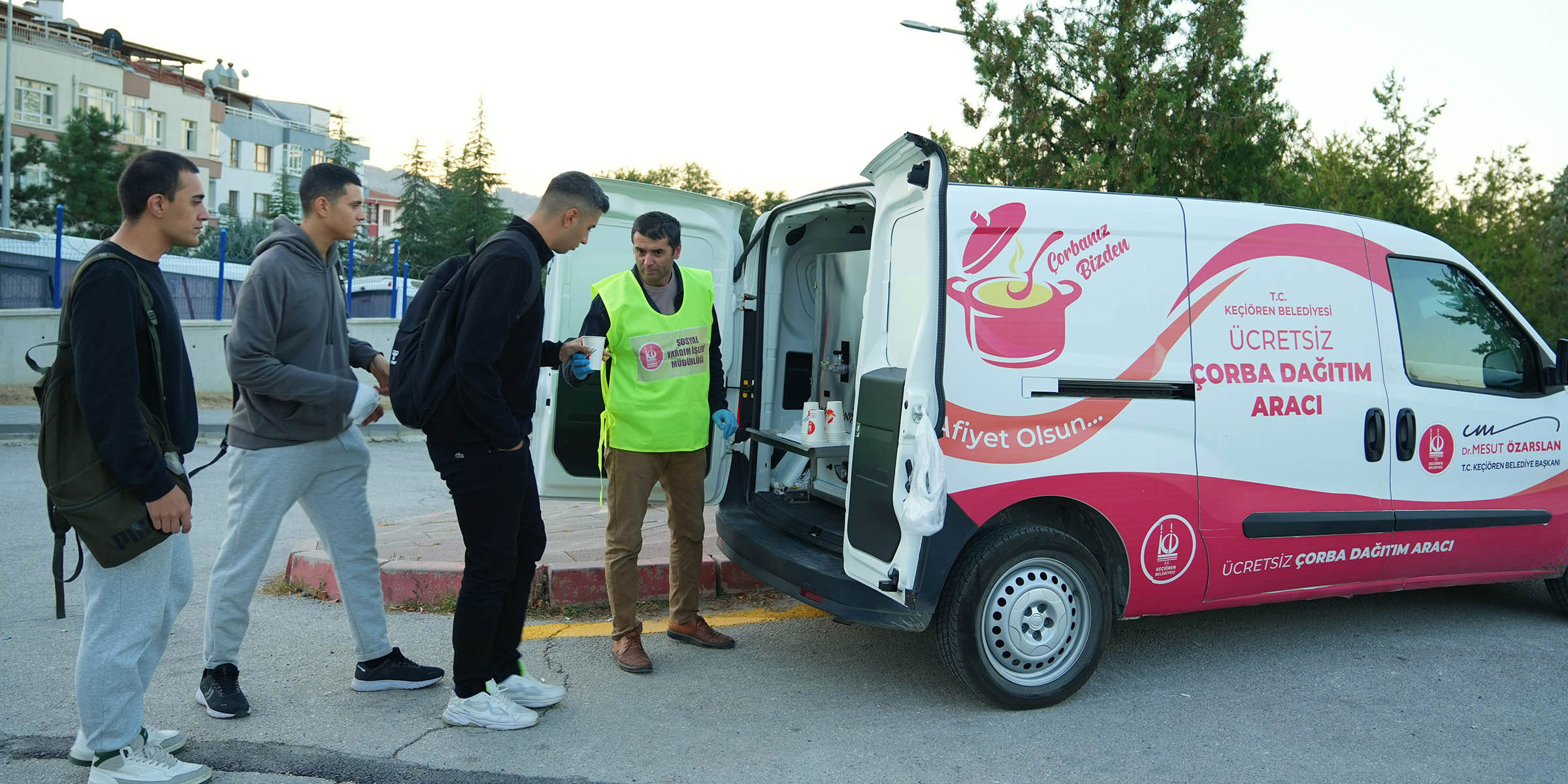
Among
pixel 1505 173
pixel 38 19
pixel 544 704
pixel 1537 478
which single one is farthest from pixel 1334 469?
pixel 38 19

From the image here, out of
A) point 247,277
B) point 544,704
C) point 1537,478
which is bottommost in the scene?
point 544,704

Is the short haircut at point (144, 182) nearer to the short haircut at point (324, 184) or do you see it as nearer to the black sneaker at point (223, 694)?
the short haircut at point (324, 184)

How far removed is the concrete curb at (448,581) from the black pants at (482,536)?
137 cm

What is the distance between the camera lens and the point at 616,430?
4.55 m

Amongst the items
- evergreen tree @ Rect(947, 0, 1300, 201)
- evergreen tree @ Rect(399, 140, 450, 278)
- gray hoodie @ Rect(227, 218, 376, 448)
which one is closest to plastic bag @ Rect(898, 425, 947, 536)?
gray hoodie @ Rect(227, 218, 376, 448)

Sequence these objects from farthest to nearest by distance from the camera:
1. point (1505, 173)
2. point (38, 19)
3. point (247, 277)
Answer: point (38, 19), point (1505, 173), point (247, 277)

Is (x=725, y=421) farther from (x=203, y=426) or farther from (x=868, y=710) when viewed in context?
(x=203, y=426)

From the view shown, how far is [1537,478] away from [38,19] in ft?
205

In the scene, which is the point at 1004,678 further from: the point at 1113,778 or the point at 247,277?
the point at 247,277

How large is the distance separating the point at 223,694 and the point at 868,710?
2.24 meters

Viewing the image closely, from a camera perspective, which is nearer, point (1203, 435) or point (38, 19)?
point (1203, 435)

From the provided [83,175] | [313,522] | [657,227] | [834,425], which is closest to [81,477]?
[313,522]

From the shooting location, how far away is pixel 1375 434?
4574mm

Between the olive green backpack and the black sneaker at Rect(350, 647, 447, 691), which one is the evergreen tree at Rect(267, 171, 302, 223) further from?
the olive green backpack
